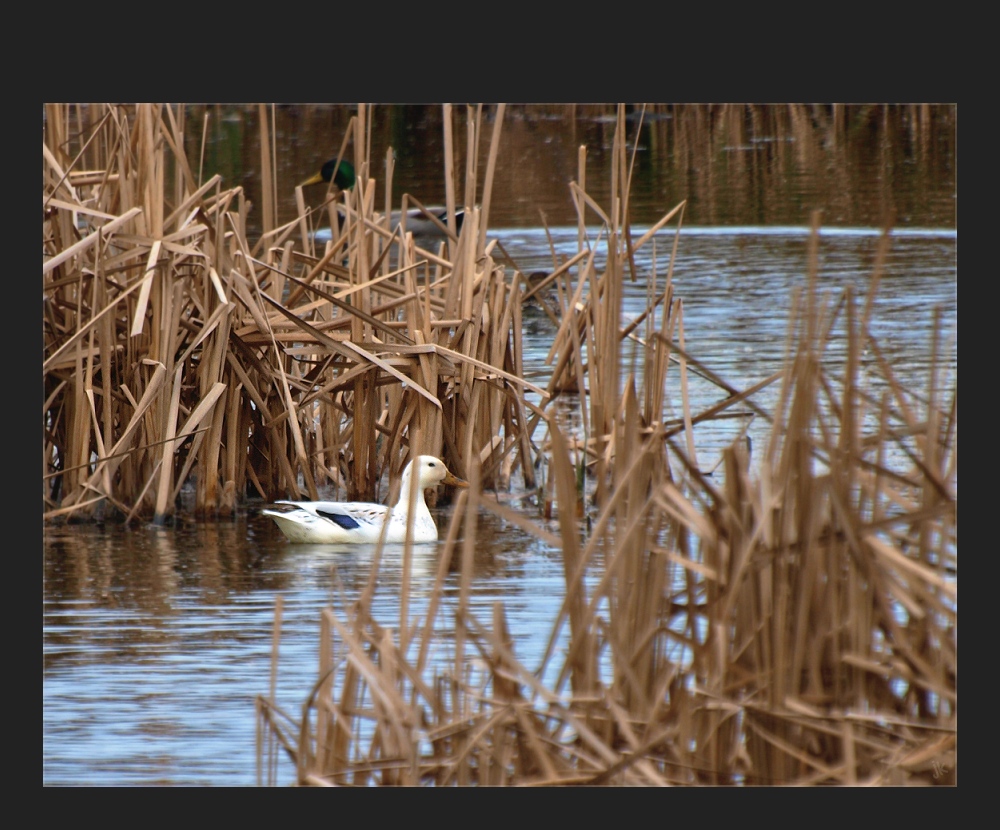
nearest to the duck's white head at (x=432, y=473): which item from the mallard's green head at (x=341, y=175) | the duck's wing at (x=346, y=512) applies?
the duck's wing at (x=346, y=512)

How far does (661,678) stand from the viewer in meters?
4.26

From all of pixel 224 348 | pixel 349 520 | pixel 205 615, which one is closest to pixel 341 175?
pixel 224 348

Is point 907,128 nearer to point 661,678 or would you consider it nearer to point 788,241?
point 788,241

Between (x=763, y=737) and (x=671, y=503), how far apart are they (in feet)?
2.42

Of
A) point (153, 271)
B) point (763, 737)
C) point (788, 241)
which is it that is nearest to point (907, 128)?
point (788, 241)

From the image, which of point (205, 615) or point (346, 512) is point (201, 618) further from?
point (346, 512)

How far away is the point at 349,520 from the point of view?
A: 777 cm

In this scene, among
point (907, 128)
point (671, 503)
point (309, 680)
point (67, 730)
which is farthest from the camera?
point (907, 128)

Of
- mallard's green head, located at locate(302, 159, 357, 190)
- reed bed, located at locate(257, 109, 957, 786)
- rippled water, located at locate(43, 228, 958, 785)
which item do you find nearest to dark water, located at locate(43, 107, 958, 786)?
rippled water, located at locate(43, 228, 958, 785)

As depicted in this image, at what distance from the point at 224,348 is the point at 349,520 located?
40.6 inches

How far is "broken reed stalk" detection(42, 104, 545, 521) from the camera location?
774 centimetres

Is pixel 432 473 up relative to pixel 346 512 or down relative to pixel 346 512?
up

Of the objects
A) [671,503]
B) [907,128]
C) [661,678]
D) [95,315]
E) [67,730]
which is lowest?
[67,730]

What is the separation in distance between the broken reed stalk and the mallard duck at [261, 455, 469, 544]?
0.31 m
